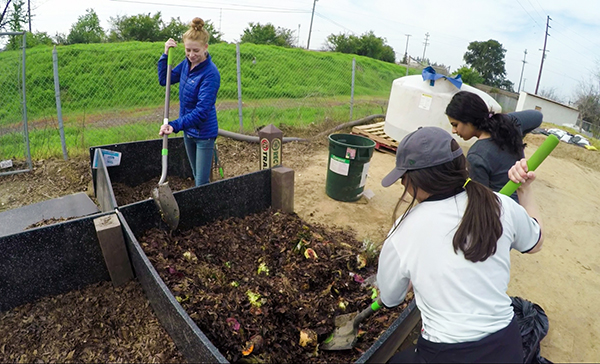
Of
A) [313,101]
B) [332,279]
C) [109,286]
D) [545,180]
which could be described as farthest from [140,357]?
[313,101]

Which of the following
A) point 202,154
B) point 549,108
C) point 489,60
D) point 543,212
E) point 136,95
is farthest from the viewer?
point 489,60

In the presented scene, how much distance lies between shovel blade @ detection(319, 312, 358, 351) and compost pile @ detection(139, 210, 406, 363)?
0.04 m

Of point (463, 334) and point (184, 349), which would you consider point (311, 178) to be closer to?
point (184, 349)

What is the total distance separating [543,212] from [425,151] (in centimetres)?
470

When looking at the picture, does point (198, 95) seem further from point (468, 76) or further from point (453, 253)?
point (468, 76)

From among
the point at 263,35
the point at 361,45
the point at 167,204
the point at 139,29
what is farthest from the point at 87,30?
the point at 167,204

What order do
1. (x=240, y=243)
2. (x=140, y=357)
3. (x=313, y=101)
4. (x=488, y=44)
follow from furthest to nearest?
(x=488, y=44) → (x=313, y=101) → (x=240, y=243) → (x=140, y=357)

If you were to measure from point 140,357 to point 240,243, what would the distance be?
1123mm

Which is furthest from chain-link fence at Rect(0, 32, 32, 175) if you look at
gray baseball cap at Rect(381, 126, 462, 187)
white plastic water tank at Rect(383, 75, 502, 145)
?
white plastic water tank at Rect(383, 75, 502, 145)

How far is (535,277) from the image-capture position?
134 inches

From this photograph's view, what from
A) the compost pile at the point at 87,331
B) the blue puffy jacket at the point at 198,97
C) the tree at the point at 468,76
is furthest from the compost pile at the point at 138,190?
the tree at the point at 468,76

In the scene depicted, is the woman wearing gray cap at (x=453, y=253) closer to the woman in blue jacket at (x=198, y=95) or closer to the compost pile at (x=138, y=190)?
the woman in blue jacket at (x=198, y=95)

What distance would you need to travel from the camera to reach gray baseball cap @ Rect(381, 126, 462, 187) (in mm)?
1424

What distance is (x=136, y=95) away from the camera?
10.3 meters
